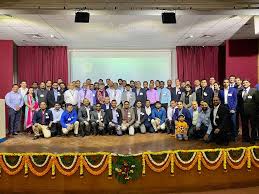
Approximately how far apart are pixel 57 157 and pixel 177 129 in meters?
2.70

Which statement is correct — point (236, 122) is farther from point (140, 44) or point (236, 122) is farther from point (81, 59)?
point (81, 59)

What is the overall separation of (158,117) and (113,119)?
1054 millimetres

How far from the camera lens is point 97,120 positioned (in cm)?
758

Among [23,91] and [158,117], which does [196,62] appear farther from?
[23,91]

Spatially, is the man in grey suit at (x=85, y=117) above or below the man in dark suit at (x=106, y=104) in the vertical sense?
below

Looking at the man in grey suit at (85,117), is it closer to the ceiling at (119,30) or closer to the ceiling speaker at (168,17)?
the ceiling at (119,30)

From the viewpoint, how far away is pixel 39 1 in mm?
6098

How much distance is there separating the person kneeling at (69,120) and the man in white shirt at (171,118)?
2007mm

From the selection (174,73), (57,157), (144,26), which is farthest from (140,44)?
(57,157)

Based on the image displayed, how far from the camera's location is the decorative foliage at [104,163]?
5.16 meters

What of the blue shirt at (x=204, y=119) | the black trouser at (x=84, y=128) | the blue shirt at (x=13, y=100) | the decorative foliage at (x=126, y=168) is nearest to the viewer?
the decorative foliage at (x=126, y=168)

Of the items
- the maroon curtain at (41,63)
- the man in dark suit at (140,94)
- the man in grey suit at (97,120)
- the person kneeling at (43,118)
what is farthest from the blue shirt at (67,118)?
the maroon curtain at (41,63)

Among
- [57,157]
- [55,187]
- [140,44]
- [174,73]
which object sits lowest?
[55,187]

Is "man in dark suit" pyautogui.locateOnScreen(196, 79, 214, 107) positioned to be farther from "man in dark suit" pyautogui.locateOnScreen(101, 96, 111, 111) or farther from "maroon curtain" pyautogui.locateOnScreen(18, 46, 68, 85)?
"maroon curtain" pyautogui.locateOnScreen(18, 46, 68, 85)
